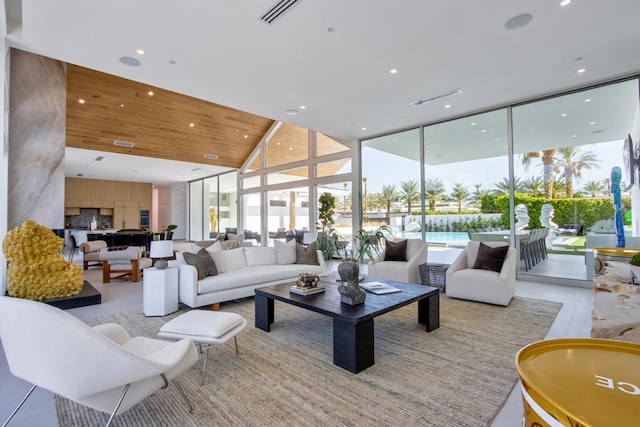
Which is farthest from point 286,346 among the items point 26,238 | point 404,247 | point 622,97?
point 622,97

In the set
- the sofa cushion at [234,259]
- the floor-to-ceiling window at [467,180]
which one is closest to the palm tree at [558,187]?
the floor-to-ceiling window at [467,180]

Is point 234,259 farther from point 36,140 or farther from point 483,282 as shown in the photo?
point 483,282

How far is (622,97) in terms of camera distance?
5121 mm

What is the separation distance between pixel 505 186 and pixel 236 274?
520 cm

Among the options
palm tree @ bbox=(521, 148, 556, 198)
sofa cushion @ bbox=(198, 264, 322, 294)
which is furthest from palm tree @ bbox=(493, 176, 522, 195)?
sofa cushion @ bbox=(198, 264, 322, 294)

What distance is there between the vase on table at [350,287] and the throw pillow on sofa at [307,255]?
7.70 feet

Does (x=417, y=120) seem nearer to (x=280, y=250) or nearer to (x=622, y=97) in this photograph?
(x=622, y=97)

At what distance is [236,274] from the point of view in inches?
177

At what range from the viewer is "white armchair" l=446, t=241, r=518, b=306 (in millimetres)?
4215

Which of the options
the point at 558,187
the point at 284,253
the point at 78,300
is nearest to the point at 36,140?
the point at 78,300

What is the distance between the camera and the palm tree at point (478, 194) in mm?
6398

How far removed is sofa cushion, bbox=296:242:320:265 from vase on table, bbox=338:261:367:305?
235 centimetres

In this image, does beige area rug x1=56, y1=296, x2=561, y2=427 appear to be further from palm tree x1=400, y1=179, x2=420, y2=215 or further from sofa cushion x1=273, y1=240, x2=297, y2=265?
palm tree x1=400, y1=179, x2=420, y2=215

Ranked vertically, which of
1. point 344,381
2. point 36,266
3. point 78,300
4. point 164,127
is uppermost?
point 164,127
